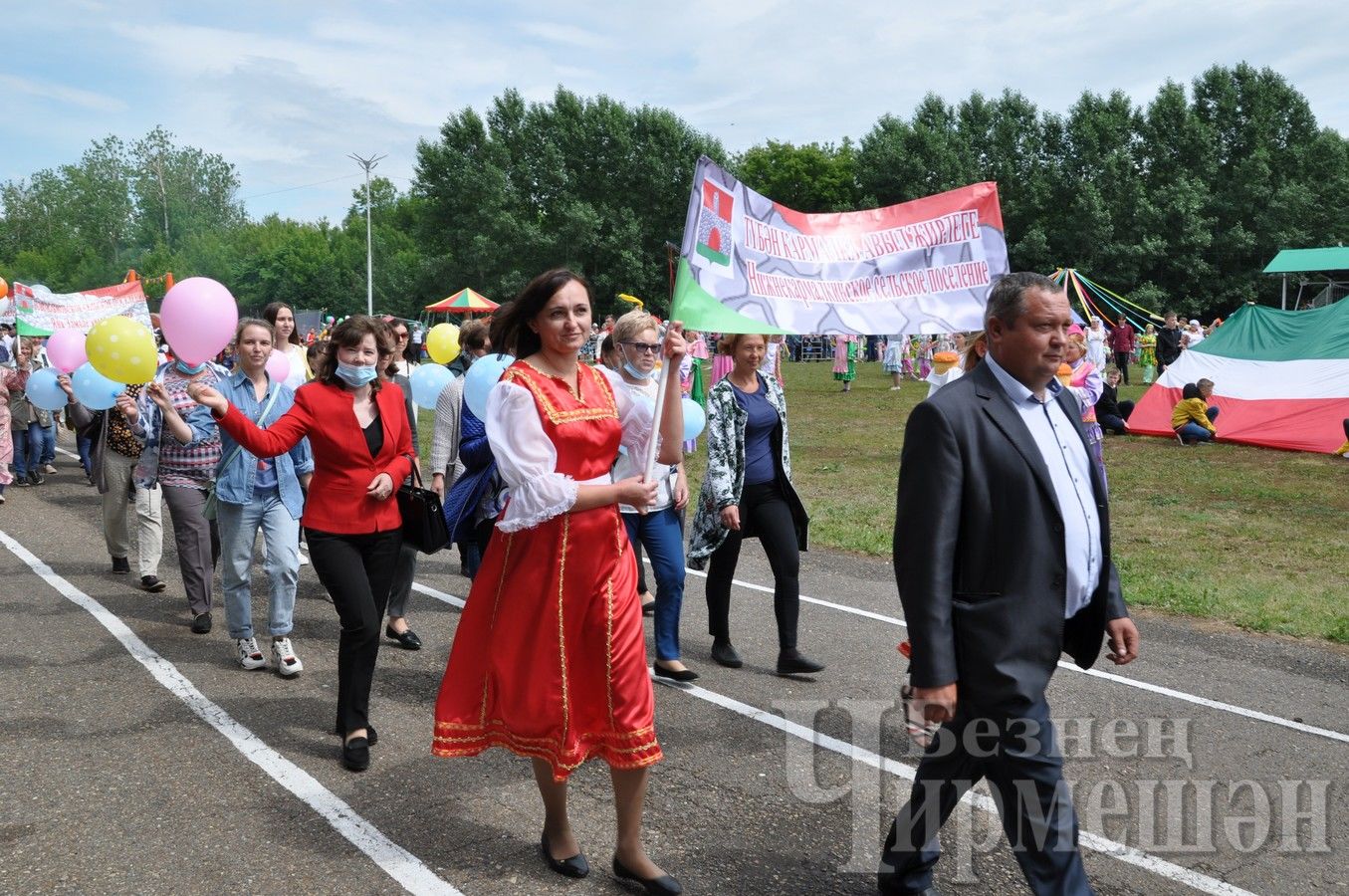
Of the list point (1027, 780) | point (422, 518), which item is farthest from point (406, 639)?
point (1027, 780)

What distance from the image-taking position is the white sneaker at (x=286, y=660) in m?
6.02

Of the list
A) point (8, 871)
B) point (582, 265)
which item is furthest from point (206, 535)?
point (582, 265)

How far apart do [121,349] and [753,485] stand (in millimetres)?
3492

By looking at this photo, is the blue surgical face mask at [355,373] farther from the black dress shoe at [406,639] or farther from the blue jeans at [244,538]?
the black dress shoe at [406,639]

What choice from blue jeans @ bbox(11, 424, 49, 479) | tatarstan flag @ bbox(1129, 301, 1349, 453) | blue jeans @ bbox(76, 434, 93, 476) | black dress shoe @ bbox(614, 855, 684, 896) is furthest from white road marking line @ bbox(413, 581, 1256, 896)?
tatarstan flag @ bbox(1129, 301, 1349, 453)

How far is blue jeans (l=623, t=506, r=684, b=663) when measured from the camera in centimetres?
589

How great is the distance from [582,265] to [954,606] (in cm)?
5548

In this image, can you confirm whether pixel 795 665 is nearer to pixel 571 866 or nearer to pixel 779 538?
pixel 779 538

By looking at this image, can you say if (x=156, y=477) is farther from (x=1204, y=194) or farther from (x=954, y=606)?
(x=1204, y=194)

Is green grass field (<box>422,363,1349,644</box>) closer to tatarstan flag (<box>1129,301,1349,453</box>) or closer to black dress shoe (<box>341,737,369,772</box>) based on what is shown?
tatarstan flag (<box>1129,301,1349,453</box>)

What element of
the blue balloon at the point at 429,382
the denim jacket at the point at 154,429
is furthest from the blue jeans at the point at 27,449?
the blue balloon at the point at 429,382

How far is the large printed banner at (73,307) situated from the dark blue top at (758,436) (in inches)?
546

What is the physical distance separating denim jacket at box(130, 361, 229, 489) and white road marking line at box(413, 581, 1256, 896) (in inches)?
→ 136

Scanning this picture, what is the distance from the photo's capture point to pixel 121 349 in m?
6.03
